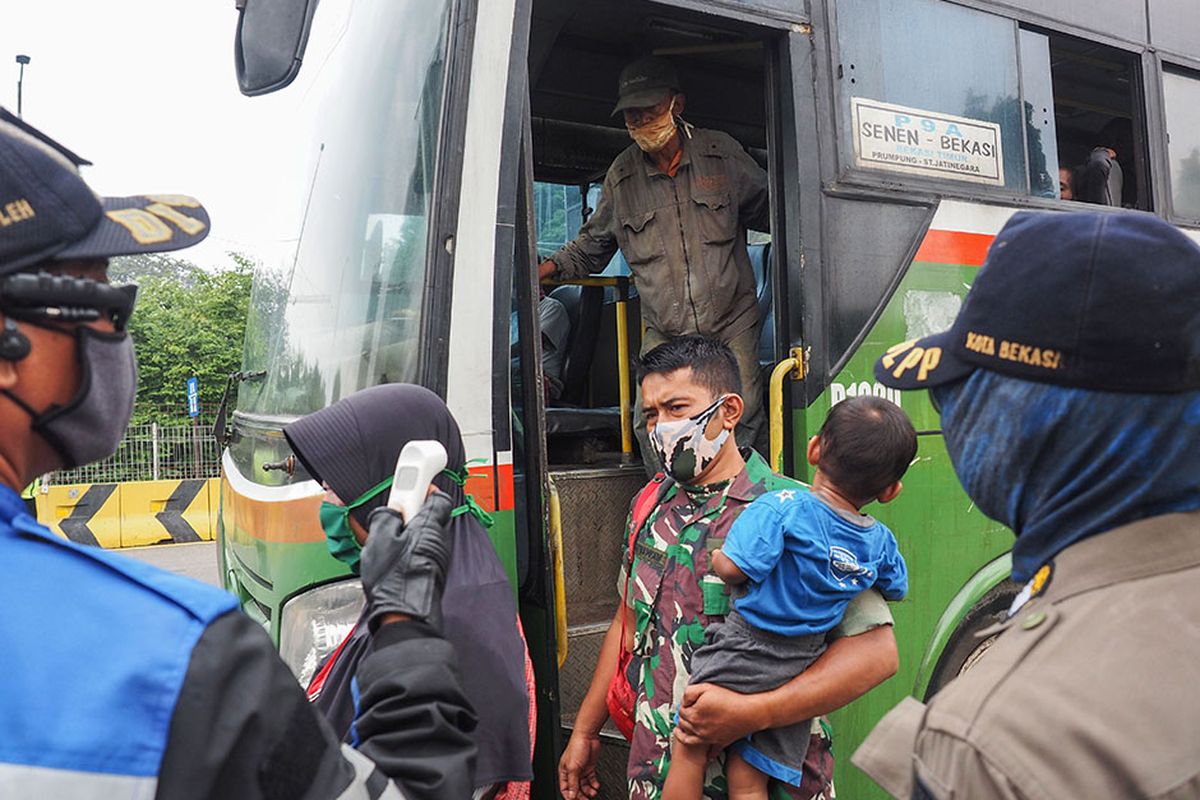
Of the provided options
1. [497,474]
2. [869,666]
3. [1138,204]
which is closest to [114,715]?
[497,474]

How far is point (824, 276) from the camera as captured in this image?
286 cm

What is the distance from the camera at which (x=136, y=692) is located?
0.86 metres

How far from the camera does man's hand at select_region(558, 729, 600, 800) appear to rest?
94.7 inches

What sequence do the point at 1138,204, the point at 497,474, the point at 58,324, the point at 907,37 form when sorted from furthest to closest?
1. the point at 1138,204
2. the point at 907,37
3. the point at 497,474
4. the point at 58,324

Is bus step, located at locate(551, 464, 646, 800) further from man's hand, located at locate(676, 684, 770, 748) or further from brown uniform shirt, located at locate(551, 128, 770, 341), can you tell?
man's hand, located at locate(676, 684, 770, 748)

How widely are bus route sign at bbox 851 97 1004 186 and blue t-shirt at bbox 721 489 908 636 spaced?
1.39 metres

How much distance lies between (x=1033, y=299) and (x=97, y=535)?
462 inches

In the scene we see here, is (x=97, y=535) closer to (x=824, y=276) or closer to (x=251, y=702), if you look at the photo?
(x=824, y=276)

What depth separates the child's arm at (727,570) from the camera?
6.68 ft

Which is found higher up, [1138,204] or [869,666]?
[1138,204]

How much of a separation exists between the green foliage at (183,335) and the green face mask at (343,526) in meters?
18.7

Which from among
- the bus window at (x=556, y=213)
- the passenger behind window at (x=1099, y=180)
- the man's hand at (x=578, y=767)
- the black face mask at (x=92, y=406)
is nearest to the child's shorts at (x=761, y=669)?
the man's hand at (x=578, y=767)

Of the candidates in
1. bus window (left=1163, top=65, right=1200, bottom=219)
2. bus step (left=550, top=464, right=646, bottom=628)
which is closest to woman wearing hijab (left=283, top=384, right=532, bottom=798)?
bus step (left=550, top=464, right=646, bottom=628)

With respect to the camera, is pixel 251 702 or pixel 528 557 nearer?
pixel 251 702
